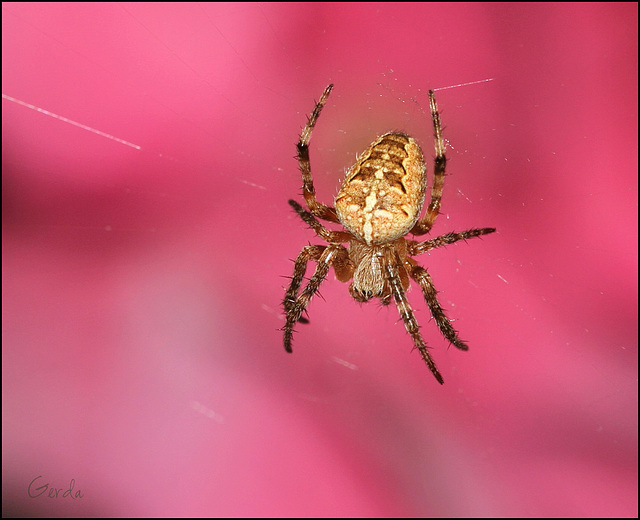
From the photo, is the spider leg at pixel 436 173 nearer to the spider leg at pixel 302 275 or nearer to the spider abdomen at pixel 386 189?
the spider abdomen at pixel 386 189

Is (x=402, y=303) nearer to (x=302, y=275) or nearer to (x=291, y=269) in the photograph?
(x=302, y=275)

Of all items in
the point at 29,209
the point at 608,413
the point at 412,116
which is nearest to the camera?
the point at 412,116

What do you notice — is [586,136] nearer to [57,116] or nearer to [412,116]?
[412,116]

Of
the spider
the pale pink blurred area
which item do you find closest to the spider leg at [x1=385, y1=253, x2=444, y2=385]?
the spider

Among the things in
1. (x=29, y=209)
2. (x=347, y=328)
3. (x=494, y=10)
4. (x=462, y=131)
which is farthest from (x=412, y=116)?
(x=29, y=209)

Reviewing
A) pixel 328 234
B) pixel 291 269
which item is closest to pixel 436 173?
pixel 328 234

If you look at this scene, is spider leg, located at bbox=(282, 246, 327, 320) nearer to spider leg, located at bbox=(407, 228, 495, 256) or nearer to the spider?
the spider

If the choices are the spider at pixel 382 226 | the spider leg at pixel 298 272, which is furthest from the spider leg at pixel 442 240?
the spider leg at pixel 298 272
